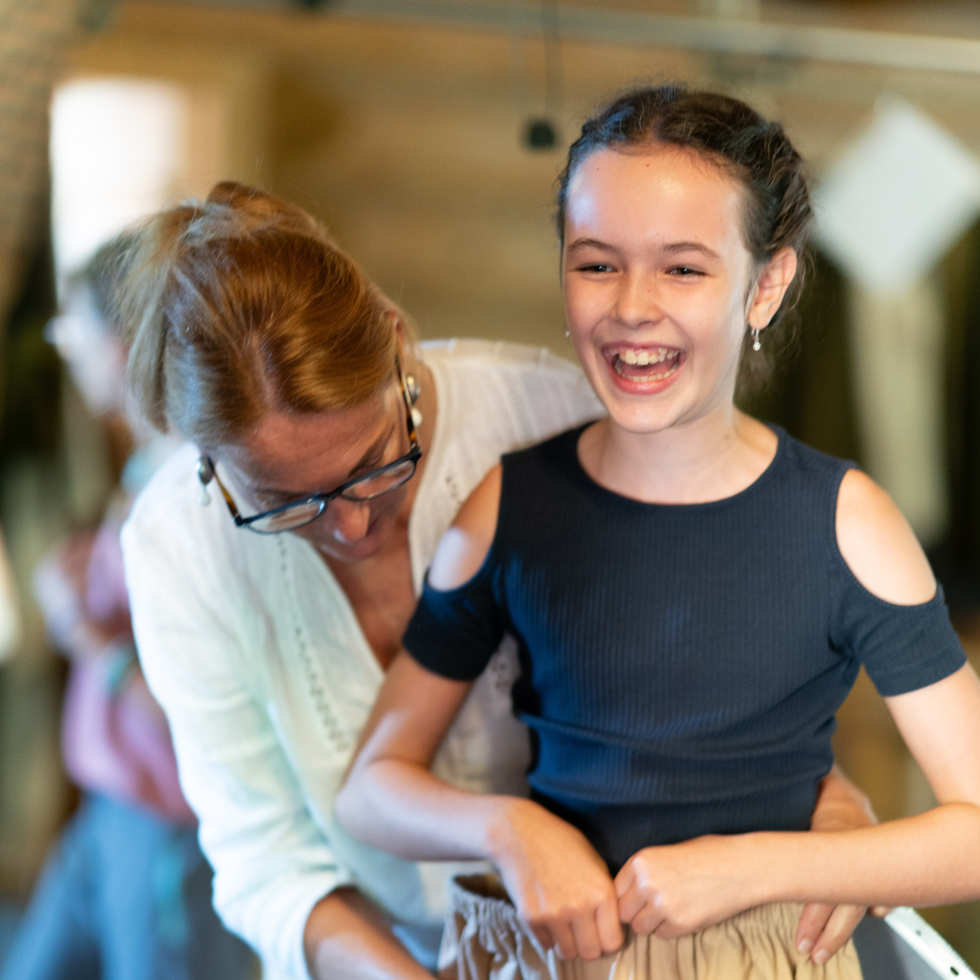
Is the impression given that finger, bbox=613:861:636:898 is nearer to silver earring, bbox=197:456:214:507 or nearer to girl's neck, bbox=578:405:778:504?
girl's neck, bbox=578:405:778:504

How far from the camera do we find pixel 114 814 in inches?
55.6

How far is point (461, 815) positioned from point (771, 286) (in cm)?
42

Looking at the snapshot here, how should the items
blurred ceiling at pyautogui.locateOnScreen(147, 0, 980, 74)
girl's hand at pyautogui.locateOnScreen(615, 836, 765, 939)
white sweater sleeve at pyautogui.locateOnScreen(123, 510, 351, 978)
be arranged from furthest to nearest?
blurred ceiling at pyautogui.locateOnScreen(147, 0, 980, 74) < white sweater sleeve at pyautogui.locateOnScreen(123, 510, 351, 978) < girl's hand at pyautogui.locateOnScreen(615, 836, 765, 939)

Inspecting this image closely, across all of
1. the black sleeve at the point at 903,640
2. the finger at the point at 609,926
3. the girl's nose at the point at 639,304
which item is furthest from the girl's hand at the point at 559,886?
the girl's nose at the point at 639,304

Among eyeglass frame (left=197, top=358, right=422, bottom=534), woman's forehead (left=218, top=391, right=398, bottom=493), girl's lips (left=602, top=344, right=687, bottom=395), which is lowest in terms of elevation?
eyeglass frame (left=197, top=358, right=422, bottom=534)

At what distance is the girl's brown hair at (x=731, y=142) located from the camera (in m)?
0.65

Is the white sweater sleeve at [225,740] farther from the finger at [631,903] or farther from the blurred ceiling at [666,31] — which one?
the blurred ceiling at [666,31]

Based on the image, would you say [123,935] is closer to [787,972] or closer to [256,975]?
[256,975]

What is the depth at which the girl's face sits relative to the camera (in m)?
0.64

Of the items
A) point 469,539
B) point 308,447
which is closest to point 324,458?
point 308,447

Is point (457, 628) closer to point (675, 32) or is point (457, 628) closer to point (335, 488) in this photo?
point (335, 488)

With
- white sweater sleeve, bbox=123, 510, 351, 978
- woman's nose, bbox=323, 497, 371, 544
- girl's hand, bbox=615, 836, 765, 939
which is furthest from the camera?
white sweater sleeve, bbox=123, 510, 351, 978

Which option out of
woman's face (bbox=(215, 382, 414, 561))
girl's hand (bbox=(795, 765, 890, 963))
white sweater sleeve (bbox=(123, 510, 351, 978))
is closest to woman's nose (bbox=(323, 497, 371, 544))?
woman's face (bbox=(215, 382, 414, 561))

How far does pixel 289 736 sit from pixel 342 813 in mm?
92
